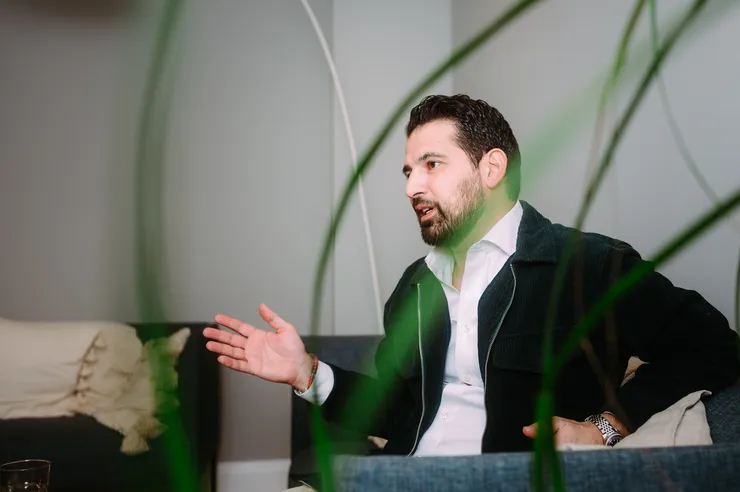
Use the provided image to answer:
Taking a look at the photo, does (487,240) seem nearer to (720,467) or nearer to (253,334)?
(253,334)

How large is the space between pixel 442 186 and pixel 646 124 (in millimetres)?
557

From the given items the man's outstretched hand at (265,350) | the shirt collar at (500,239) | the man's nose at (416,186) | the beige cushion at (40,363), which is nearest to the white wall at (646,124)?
the shirt collar at (500,239)

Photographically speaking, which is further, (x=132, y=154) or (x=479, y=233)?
(x=479, y=233)

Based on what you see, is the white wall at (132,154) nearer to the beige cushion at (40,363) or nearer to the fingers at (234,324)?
the fingers at (234,324)

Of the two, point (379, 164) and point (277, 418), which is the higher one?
point (379, 164)

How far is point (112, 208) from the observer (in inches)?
5.3

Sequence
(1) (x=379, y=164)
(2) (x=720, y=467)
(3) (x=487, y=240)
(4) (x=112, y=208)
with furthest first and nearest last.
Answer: (1) (x=379, y=164) < (3) (x=487, y=240) < (2) (x=720, y=467) < (4) (x=112, y=208)

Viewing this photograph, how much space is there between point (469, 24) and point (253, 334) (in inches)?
31.8

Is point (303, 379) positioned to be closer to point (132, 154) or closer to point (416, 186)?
point (416, 186)

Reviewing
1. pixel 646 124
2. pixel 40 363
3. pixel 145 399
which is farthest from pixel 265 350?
pixel 40 363

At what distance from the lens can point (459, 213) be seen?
22.2 inches

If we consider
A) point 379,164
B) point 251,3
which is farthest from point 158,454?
point 379,164

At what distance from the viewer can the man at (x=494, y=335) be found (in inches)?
26.0

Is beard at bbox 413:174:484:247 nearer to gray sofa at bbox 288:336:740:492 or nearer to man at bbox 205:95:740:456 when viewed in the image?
man at bbox 205:95:740:456
